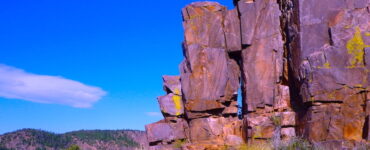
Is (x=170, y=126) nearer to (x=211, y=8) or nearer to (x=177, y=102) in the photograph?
(x=177, y=102)

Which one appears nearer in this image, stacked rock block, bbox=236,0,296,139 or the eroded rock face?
stacked rock block, bbox=236,0,296,139

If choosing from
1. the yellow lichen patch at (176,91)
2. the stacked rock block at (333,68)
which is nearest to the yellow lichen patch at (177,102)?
the yellow lichen patch at (176,91)

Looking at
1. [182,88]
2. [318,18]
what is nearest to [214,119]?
[182,88]

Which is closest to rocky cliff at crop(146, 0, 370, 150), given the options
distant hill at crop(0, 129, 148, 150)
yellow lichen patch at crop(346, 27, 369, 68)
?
yellow lichen patch at crop(346, 27, 369, 68)

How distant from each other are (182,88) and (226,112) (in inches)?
92.7

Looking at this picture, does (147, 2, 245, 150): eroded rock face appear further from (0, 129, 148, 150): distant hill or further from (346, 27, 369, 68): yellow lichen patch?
(0, 129, 148, 150): distant hill

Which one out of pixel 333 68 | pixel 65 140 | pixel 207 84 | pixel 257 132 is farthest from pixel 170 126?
pixel 65 140

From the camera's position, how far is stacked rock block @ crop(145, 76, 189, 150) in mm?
20733

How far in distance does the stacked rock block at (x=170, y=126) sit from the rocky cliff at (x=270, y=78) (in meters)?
0.05

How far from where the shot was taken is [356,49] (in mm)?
16281

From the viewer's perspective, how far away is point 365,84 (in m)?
16.0

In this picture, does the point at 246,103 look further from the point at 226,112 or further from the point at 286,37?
the point at 286,37

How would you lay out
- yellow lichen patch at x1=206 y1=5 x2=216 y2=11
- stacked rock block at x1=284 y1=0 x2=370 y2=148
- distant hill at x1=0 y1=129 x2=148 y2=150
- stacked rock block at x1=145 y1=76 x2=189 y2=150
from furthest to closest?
distant hill at x1=0 y1=129 x2=148 y2=150 → yellow lichen patch at x1=206 y1=5 x2=216 y2=11 → stacked rock block at x1=145 y1=76 x2=189 y2=150 → stacked rock block at x1=284 y1=0 x2=370 y2=148

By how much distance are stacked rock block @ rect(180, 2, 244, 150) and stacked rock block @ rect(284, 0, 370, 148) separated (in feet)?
11.6
